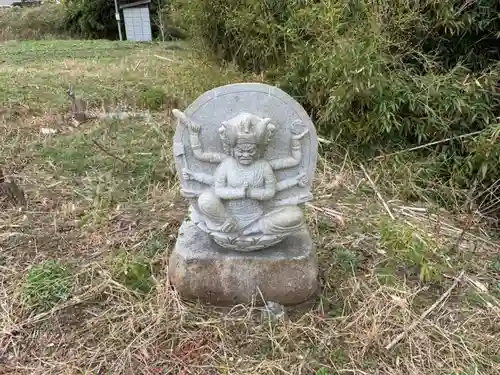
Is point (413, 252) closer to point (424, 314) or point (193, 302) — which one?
point (424, 314)

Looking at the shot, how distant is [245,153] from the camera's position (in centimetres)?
248

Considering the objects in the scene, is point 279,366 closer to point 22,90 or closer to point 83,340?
point 83,340

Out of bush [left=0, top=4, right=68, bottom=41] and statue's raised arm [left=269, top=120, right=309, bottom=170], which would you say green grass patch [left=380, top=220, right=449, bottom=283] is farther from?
bush [left=0, top=4, right=68, bottom=41]

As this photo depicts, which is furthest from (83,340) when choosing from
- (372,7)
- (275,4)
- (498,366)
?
(275,4)

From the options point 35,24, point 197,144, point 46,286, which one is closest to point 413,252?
point 197,144

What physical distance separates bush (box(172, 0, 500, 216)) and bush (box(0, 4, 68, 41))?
11560mm

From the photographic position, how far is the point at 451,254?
3.27 m

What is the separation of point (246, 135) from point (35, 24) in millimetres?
14143

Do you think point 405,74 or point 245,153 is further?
point 405,74

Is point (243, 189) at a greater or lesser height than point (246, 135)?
lesser

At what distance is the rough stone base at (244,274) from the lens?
2.68m

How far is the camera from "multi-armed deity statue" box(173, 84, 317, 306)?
2.49 m

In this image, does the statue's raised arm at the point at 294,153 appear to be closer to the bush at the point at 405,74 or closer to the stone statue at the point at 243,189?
the stone statue at the point at 243,189

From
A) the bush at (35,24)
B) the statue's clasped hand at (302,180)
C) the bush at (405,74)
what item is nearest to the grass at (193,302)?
the bush at (405,74)
